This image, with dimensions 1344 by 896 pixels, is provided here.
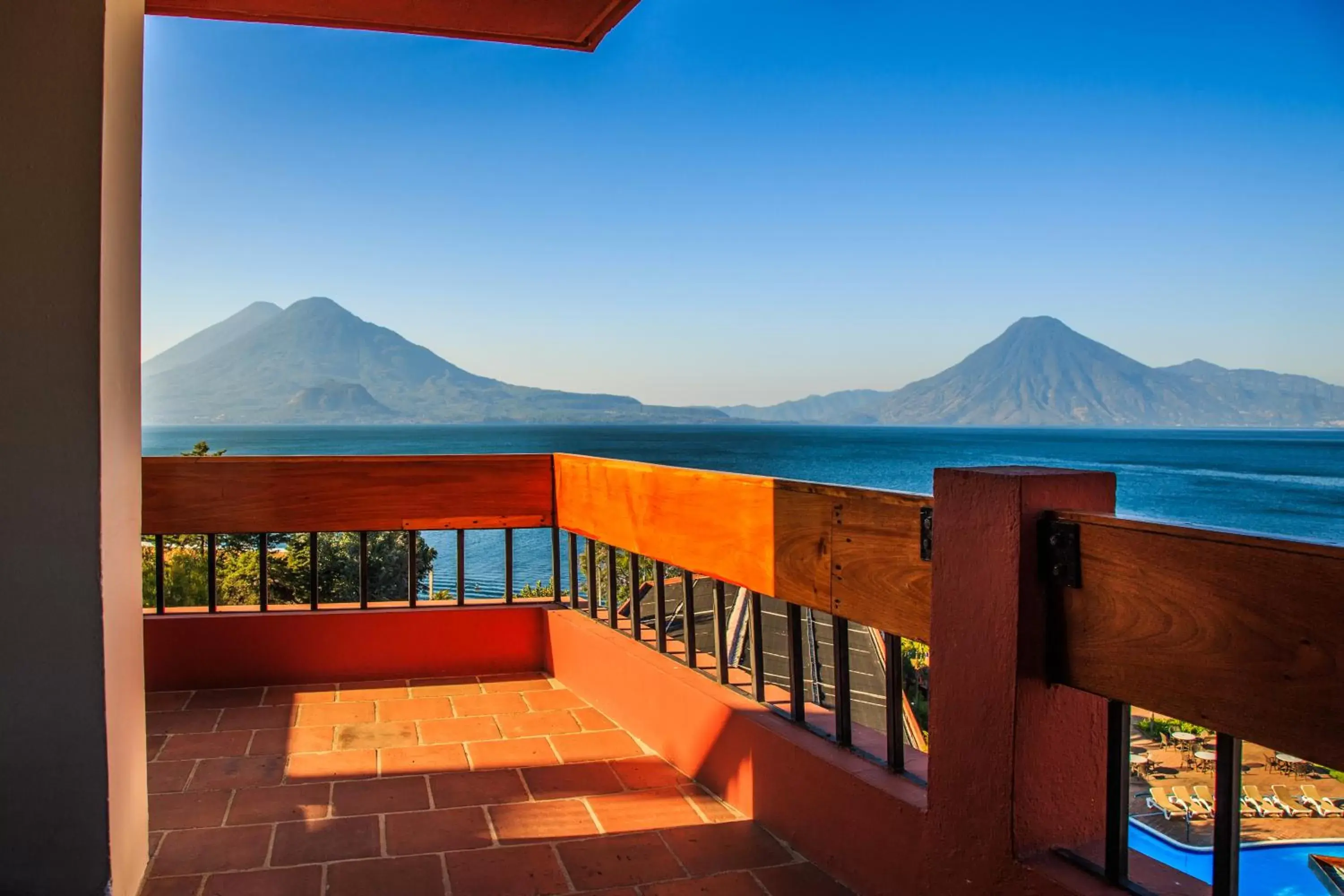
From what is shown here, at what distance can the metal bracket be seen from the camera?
5.22ft

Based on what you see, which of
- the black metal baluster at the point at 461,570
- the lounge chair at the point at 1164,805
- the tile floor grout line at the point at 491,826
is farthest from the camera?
the lounge chair at the point at 1164,805

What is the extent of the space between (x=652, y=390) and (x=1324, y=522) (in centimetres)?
6810

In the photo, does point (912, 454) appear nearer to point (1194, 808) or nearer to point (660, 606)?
point (1194, 808)

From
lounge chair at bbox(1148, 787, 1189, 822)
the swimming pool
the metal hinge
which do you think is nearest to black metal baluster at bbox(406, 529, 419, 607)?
the metal hinge

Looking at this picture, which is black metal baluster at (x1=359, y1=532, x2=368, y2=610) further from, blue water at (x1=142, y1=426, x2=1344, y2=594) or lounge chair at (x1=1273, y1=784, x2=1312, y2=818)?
blue water at (x1=142, y1=426, x2=1344, y2=594)

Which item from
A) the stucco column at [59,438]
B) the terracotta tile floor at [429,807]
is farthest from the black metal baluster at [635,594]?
the stucco column at [59,438]

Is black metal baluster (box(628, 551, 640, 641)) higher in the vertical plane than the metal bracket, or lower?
lower

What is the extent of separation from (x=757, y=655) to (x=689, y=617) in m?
0.32

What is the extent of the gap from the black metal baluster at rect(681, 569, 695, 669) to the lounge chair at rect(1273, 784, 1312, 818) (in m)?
14.9

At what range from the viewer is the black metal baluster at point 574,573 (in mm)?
3322

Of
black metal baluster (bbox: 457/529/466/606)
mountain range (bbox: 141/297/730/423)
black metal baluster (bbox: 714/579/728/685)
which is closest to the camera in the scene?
black metal baluster (bbox: 714/579/728/685)

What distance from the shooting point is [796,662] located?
219cm

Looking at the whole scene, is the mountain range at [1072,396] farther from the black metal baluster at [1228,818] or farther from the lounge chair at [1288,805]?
the black metal baluster at [1228,818]

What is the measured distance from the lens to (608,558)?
320 cm
